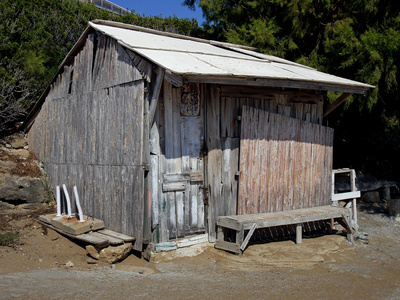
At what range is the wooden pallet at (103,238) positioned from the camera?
6.35 m

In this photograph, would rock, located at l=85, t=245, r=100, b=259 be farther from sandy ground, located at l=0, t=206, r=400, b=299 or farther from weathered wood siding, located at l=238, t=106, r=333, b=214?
weathered wood siding, located at l=238, t=106, r=333, b=214

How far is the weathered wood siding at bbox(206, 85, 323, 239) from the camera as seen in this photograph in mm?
6980

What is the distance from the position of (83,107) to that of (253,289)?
5071mm

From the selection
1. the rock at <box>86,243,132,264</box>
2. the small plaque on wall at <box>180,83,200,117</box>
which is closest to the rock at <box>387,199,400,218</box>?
the small plaque on wall at <box>180,83,200,117</box>

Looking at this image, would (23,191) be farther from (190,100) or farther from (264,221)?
(264,221)

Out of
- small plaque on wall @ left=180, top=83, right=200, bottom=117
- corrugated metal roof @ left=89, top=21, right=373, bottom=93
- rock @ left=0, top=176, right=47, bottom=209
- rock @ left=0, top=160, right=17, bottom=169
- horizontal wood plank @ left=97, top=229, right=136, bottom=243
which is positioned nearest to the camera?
corrugated metal roof @ left=89, top=21, right=373, bottom=93

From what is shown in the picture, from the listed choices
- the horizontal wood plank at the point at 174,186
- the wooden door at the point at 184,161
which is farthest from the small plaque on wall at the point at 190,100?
the horizontal wood plank at the point at 174,186

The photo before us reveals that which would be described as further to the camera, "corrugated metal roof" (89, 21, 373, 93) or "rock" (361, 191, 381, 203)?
"rock" (361, 191, 381, 203)

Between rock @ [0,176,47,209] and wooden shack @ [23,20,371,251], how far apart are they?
782 mm

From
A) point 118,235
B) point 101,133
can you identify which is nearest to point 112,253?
point 118,235

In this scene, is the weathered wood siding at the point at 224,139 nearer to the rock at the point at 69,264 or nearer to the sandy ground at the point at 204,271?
the sandy ground at the point at 204,271

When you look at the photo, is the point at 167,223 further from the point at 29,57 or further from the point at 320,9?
the point at 320,9

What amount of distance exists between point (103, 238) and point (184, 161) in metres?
1.90

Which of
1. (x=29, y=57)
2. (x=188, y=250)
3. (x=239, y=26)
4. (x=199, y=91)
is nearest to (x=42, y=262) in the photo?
(x=188, y=250)
